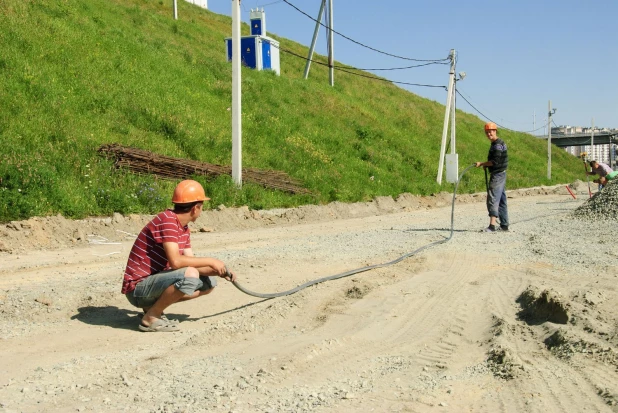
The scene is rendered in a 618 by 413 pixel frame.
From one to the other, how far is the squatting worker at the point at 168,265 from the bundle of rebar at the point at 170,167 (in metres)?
8.96

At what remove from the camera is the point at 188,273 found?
574 centimetres

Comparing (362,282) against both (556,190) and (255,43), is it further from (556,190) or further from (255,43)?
(556,190)

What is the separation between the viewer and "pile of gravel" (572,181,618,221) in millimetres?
13352

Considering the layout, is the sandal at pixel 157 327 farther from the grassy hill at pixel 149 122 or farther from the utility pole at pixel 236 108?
the utility pole at pixel 236 108

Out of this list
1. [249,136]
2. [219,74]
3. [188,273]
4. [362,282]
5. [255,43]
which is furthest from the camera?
[255,43]

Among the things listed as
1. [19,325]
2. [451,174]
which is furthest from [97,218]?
[451,174]

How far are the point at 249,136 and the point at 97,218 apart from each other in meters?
9.18

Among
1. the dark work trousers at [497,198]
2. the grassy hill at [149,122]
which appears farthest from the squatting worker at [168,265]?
the dark work trousers at [497,198]

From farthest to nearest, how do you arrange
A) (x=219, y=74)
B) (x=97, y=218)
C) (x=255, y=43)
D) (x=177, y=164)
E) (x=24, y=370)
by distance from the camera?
(x=255, y=43) → (x=219, y=74) → (x=177, y=164) → (x=97, y=218) → (x=24, y=370)

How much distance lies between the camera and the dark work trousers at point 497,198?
40.9 ft

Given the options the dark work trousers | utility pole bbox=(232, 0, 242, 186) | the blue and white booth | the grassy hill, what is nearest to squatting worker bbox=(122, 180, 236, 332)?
the grassy hill

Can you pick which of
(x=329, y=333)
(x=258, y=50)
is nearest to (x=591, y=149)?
(x=258, y=50)

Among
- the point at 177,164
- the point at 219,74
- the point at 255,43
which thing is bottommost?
the point at 177,164

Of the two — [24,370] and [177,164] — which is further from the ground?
[177,164]
